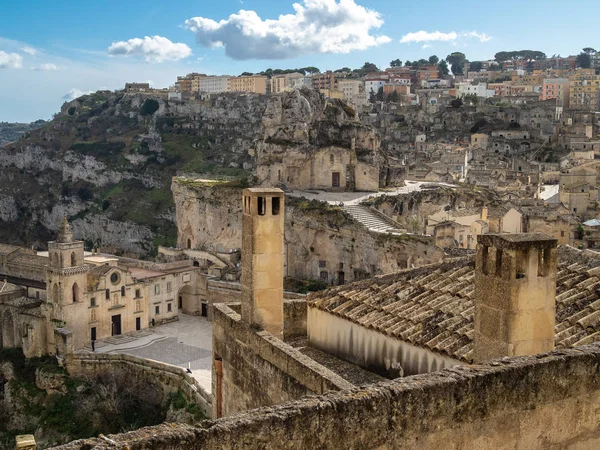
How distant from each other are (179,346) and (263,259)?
30.7 meters

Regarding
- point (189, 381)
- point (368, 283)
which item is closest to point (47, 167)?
point (189, 381)

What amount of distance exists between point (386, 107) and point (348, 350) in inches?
4019

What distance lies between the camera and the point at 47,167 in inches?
4592

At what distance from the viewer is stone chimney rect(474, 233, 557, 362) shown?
8.49 meters

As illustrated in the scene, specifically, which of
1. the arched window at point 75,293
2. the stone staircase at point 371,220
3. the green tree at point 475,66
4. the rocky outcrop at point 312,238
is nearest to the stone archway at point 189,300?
the rocky outcrop at point 312,238

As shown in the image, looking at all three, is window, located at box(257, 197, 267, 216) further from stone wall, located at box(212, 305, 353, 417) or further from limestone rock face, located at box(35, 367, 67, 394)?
limestone rock face, located at box(35, 367, 67, 394)

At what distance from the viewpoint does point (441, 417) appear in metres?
6.58

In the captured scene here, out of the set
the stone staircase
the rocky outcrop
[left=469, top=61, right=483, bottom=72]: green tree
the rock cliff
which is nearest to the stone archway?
the rocky outcrop

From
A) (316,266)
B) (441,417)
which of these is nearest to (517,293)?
(441,417)

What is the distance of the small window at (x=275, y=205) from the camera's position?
453 inches

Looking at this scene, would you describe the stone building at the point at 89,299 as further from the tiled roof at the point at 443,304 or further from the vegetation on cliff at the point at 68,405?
the tiled roof at the point at 443,304

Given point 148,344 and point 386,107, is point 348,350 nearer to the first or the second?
point 148,344

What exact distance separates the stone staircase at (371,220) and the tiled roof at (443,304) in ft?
93.4

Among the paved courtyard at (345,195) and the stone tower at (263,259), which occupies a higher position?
the stone tower at (263,259)
